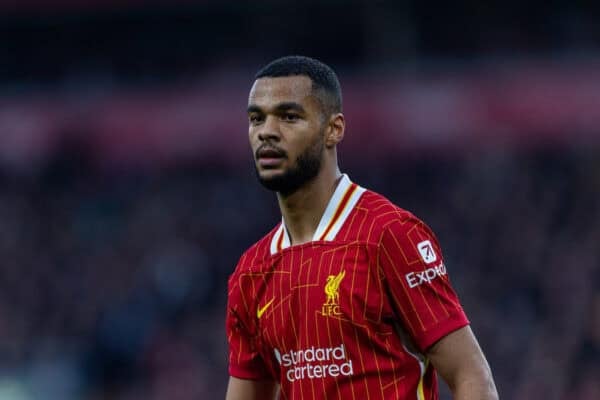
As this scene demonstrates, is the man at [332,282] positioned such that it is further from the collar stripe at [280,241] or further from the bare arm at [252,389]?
the bare arm at [252,389]

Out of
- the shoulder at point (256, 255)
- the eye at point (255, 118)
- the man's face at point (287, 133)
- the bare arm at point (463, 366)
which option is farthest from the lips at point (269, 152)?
the bare arm at point (463, 366)

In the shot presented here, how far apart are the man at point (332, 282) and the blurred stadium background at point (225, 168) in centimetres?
765

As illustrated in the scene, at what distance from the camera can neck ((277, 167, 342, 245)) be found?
4168 millimetres

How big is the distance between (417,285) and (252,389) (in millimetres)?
838

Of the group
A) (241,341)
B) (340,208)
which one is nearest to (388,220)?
(340,208)

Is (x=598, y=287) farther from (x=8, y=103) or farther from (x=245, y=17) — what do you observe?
(x=8, y=103)

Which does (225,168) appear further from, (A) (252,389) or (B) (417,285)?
(B) (417,285)

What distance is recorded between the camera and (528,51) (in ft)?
57.1

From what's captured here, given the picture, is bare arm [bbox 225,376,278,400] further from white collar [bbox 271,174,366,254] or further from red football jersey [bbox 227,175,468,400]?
white collar [bbox 271,174,366,254]

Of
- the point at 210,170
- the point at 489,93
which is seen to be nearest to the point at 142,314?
the point at 210,170

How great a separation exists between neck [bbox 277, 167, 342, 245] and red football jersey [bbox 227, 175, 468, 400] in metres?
0.04

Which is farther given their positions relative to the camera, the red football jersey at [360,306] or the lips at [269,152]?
the lips at [269,152]

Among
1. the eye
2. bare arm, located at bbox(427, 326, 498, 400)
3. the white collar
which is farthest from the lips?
bare arm, located at bbox(427, 326, 498, 400)

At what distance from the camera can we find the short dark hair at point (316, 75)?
13.5 ft
